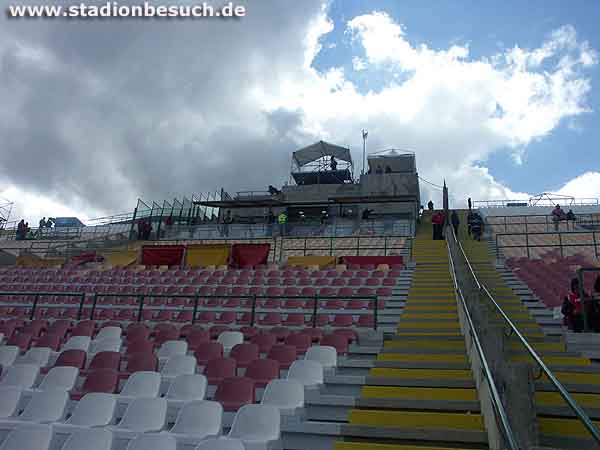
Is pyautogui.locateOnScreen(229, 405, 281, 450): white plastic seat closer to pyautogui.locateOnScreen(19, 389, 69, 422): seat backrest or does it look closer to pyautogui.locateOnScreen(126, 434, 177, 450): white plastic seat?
pyautogui.locateOnScreen(126, 434, 177, 450): white plastic seat

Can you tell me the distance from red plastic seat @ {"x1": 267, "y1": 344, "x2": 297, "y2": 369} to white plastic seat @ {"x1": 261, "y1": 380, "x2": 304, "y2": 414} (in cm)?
106

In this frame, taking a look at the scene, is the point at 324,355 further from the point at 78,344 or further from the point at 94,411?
the point at 78,344

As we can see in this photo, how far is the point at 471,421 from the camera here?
173 inches

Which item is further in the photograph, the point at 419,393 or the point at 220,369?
the point at 220,369

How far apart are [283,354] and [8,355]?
431 centimetres

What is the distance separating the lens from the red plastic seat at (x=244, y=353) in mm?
6565

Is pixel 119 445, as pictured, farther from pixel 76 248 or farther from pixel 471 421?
pixel 76 248

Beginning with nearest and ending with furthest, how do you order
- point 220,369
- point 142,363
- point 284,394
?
point 284,394 < point 220,369 < point 142,363

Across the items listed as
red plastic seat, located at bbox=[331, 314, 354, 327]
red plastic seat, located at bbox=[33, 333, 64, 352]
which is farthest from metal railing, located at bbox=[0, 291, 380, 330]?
red plastic seat, located at bbox=[33, 333, 64, 352]

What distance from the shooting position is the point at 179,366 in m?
6.25

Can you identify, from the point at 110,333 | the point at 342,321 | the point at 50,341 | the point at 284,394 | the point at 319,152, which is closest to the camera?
the point at 284,394

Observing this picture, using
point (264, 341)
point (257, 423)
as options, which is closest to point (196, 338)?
point (264, 341)

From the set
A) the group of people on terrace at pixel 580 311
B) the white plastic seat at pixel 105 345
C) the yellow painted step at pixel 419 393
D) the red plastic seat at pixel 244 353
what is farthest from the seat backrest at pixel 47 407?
the group of people on terrace at pixel 580 311

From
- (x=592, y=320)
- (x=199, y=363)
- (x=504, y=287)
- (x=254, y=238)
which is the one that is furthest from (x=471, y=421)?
(x=254, y=238)
